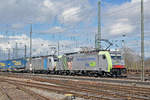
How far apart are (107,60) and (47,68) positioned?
825 inches

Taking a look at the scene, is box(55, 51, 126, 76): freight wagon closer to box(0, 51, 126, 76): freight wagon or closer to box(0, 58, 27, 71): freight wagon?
box(0, 51, 126, 76): freight wagon

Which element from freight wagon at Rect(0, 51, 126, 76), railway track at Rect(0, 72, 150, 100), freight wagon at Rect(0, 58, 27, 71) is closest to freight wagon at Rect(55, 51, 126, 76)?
freight wagon at Rect(0, 51, 126, 76)

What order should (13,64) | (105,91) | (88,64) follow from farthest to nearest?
(13,64)
(88,64)
(105,91)

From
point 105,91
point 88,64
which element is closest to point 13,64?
point 88,64

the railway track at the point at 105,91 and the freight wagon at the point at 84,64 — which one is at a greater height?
the freight wagon at the point at 84,64

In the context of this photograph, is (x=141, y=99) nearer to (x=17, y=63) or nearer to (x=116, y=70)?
(x=116, y=70)

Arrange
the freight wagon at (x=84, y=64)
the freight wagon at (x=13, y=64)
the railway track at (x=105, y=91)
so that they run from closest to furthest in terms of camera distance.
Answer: the railway track at (x=105, y=91), the freight wagon at (x=84, y=64), the freight wagon at (x=13, y=64)

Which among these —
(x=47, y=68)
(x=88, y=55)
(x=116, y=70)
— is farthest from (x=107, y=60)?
(x=47, y=68)

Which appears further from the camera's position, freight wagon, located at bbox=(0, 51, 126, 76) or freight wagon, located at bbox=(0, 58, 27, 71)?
freight wagon, located at bbox=(0, 58, 27, 71)

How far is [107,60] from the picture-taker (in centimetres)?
2888

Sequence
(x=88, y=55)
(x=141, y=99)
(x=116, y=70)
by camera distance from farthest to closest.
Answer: (x=88, y=55)
(x=116, y=70)
(x=141, y=99)

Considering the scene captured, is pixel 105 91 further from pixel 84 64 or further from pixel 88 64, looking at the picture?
pixel 84 64

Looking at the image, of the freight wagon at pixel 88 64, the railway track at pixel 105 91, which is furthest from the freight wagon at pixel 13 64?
the railway track at pixel 105 91

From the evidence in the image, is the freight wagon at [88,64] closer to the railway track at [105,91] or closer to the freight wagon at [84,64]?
the freight wagon at [84,64]
